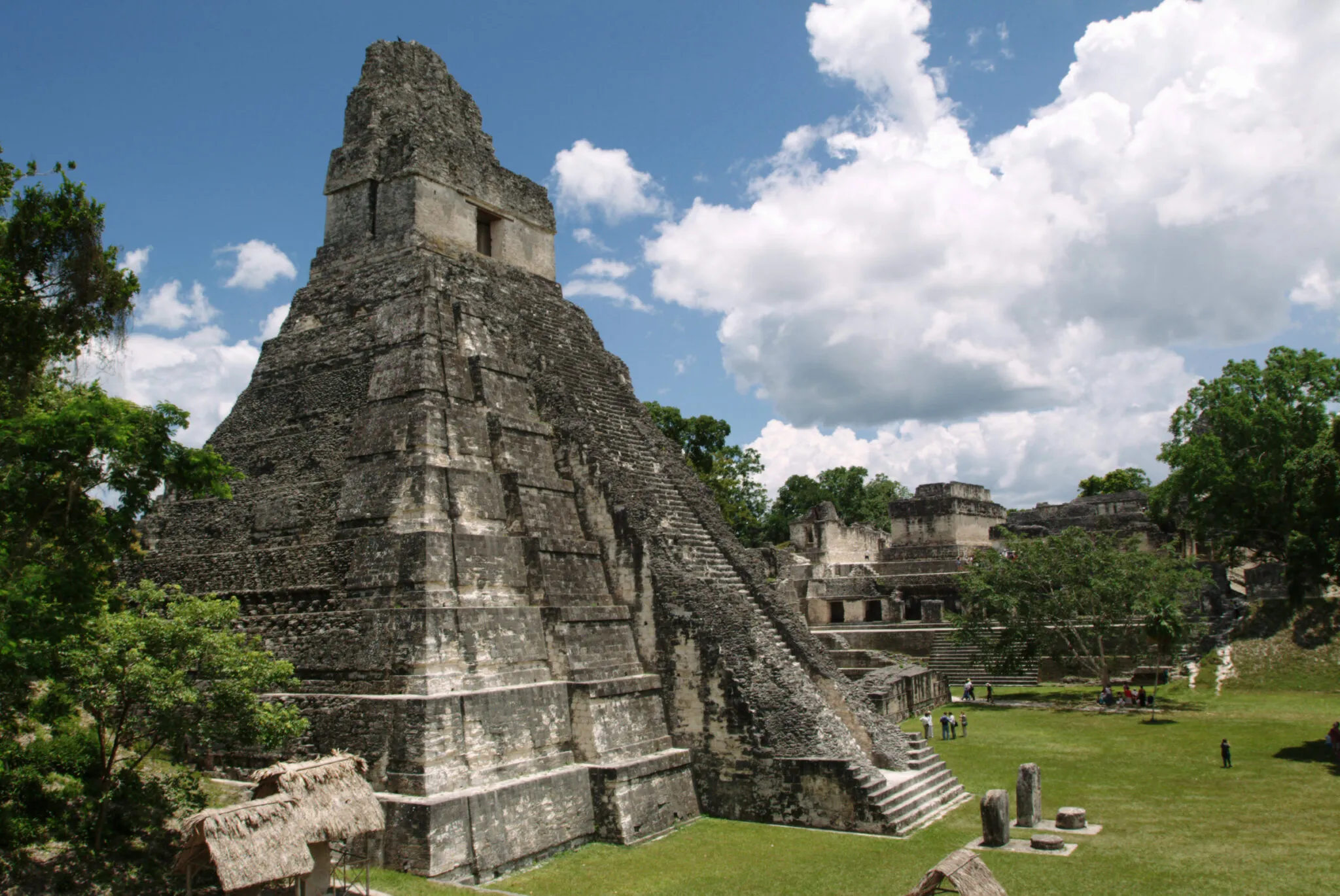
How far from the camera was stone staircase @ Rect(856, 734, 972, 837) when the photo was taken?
12.6 meters

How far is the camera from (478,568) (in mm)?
12461

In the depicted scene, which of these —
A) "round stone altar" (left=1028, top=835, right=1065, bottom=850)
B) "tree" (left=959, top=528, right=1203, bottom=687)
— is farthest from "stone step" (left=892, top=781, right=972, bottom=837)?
"tree" (left=959, top=528, right=1203, bottom=687)

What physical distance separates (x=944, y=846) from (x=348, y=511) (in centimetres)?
904

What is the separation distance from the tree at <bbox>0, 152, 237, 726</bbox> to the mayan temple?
250 centimetres

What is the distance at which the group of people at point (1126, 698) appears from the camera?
2294cm

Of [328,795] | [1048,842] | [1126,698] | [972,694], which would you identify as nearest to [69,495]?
[328,795]

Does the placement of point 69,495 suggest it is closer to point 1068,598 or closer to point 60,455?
point 60,455

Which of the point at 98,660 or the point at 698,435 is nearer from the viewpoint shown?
the point at 98,660

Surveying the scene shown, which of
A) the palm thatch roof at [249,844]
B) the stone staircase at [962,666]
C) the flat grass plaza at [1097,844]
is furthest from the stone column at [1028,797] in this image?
the stone staircase at [962,666]

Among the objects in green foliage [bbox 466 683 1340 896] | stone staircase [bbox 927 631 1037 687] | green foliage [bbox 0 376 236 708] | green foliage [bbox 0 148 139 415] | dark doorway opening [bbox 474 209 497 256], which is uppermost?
dark doorway opening [bbox 474 209 497 256]

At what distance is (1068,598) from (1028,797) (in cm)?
1385

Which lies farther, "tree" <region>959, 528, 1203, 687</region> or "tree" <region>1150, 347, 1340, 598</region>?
"tree" <region>1150, 347, 1340, 598</region>

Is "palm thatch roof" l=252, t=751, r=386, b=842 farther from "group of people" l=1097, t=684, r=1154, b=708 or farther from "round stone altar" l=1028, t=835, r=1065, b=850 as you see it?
"group of people" l=1097, t=684, r=1154, b=708

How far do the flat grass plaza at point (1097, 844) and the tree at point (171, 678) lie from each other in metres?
2.35
